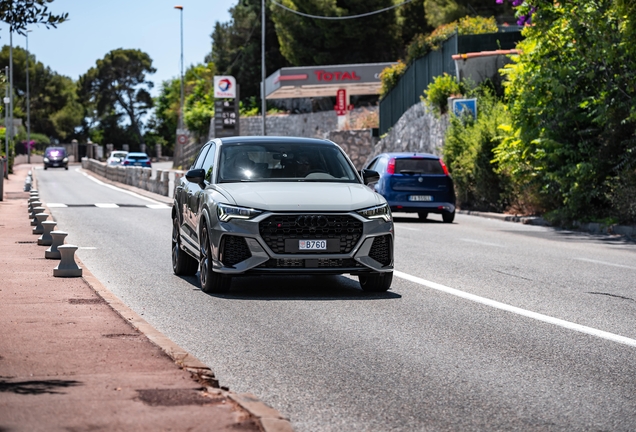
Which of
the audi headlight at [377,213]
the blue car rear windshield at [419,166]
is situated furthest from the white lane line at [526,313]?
the blue car rear windshield at [419,166]

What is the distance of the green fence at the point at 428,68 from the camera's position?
39.2 m

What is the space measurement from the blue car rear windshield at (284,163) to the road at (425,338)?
1.23m

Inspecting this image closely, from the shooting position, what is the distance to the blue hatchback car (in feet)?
87.9

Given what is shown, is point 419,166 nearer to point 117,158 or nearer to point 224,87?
point 224,87

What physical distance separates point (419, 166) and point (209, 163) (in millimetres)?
14931

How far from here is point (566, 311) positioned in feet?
34.8

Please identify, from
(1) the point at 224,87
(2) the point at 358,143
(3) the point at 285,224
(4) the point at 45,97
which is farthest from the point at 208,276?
(4) the point at 45,97

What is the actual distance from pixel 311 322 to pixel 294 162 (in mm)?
3308

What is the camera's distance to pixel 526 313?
34.3ft

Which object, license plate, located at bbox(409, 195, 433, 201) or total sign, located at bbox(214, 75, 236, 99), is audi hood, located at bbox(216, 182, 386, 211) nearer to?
license plate, located at bbox(409, 195, 433, 201)

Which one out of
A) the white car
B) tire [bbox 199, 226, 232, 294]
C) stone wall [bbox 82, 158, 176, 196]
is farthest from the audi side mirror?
the white car

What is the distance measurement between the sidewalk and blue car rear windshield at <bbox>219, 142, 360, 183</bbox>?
2.51 m

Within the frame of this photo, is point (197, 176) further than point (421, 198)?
No

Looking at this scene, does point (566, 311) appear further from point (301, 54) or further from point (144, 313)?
point (301, 54)
